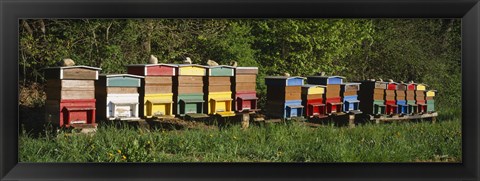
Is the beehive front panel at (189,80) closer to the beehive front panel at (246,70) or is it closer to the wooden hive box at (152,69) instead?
the wooden hive box at (152,69)

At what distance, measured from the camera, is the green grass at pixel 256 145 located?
584cm

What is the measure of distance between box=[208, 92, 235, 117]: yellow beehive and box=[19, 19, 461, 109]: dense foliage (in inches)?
15.5

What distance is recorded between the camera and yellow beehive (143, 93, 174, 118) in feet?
20.0

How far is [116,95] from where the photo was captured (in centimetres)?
596

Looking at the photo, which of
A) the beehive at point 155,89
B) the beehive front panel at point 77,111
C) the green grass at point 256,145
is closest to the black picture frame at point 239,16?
the green grass at point 256,145

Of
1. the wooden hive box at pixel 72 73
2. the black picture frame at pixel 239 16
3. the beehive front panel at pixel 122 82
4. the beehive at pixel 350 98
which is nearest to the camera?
the black picture frame at pixel 239 16

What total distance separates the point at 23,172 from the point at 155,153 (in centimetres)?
128

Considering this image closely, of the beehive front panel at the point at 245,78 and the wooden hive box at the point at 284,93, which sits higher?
the beehive front panel at the point at 245,78

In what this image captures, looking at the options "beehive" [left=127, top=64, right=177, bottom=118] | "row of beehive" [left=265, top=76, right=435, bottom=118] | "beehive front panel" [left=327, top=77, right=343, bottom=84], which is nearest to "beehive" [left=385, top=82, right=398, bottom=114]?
"row of beehive" [left=265, top=76, right=435, bottom=118]

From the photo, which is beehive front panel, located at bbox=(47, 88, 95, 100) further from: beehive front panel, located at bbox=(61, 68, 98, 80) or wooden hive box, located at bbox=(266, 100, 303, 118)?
wooden hive box, located at bbox=(266, 100, 303, 118)

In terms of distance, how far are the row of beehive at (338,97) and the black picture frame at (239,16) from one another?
3.34 feet

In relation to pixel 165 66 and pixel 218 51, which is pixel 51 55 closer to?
pixel 165 66

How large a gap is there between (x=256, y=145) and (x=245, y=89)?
66cm

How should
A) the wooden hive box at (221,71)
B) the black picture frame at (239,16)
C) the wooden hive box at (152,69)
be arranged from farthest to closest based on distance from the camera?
the wooden hive box at (221,71)
the wooden hive box at (152,69)
the black picture frame at (239,16)
